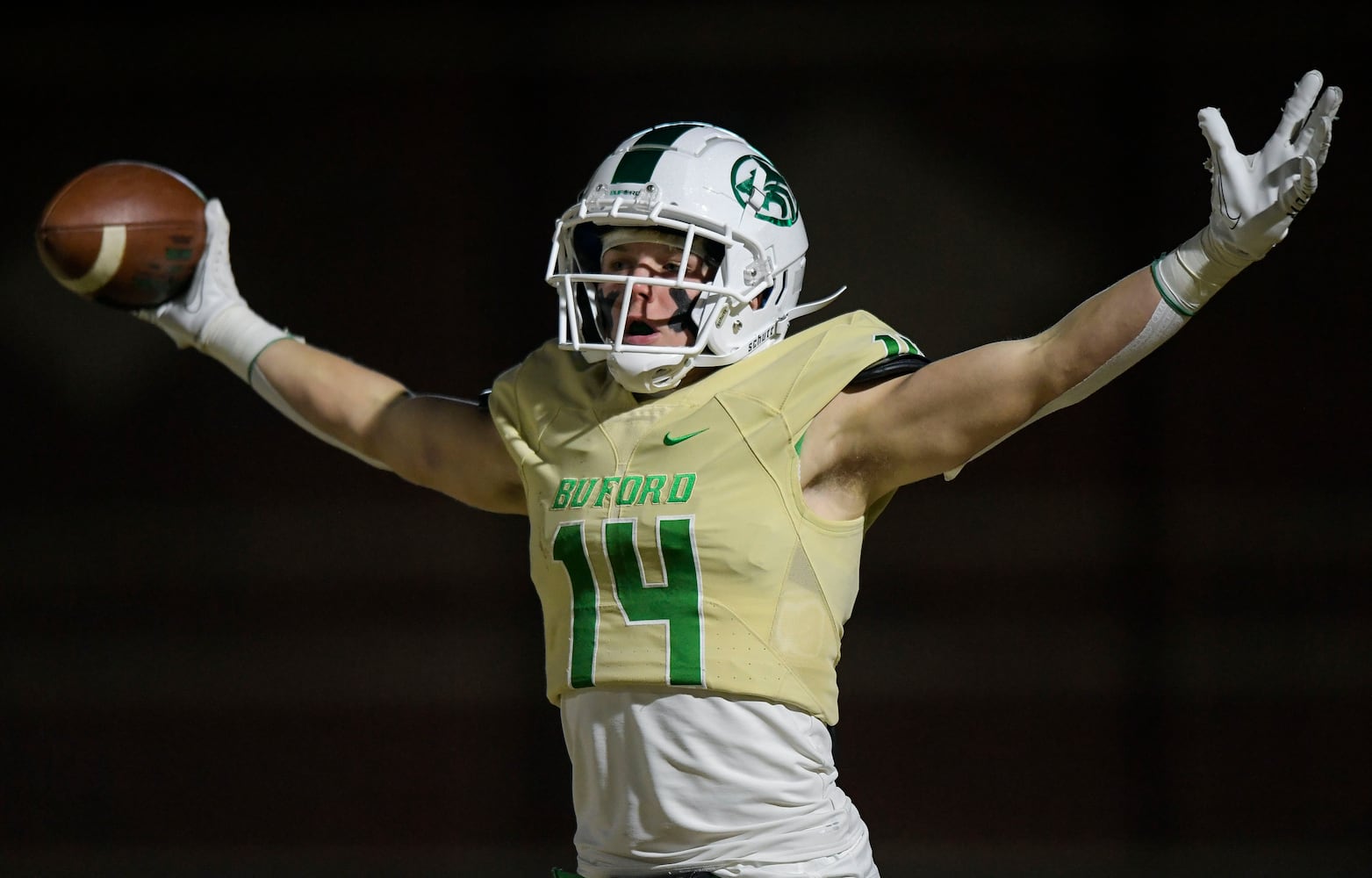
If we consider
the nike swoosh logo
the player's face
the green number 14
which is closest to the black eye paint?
the player's face

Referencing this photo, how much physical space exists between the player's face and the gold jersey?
0.08 m

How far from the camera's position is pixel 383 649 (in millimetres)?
4016

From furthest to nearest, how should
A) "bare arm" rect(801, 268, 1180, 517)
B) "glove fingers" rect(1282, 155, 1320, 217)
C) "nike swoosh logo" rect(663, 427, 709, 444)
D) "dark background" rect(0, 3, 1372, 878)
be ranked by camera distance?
"dark background" rect(0, 3, 1372, 878), "nike swoosh logo" rect(663, 427, 709, 444), "bare arm" rect(801, 268, 1180, 517), "glove fingers" rect(1282, 155, 1320, 217)

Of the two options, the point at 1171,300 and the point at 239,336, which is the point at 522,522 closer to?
the point at 239,336

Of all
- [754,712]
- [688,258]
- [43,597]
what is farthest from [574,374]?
[43,597]

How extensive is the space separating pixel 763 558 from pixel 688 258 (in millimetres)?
415

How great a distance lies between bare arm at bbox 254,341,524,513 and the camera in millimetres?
2240

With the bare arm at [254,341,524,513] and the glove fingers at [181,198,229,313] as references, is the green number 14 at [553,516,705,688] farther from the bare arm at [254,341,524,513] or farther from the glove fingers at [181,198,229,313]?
the glove fingers at [181,198,229,313]

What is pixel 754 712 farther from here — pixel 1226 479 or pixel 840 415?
pixel 1226 479

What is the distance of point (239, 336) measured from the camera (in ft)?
7.97

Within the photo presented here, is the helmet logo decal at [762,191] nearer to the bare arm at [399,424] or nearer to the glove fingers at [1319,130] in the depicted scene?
the bare arm at [399,424]

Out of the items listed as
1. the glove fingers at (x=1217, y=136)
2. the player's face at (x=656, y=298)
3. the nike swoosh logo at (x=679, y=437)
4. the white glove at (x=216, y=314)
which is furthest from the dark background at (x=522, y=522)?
the glove fingers at (x=1217, y=136)

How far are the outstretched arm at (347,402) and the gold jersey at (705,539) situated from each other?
19 cm

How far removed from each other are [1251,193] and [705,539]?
0.75 meters
